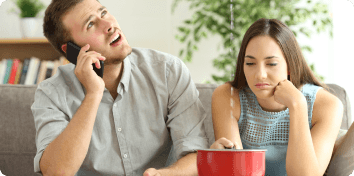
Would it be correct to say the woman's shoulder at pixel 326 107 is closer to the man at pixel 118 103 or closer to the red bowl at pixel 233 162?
the man at pixel 118 103

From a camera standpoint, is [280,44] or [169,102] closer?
[280,44]

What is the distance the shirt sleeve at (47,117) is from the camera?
1.08m

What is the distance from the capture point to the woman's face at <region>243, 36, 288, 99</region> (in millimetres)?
1049

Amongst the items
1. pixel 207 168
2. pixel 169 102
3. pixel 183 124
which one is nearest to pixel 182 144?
pixel 183 124

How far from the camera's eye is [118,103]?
1.21m

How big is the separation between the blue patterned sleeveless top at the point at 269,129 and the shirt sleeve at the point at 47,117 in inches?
26.5

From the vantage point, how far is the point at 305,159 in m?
0.97

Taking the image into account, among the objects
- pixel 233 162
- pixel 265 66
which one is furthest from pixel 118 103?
pixel 233 162

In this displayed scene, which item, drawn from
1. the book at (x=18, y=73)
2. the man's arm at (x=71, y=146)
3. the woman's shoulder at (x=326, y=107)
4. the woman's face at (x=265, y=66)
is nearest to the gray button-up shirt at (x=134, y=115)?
the man's arm at (x=71, y=146)

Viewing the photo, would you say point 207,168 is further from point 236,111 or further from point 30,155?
point 30,155

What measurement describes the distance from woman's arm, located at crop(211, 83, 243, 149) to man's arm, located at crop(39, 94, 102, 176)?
1.43 ft

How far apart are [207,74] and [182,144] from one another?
2.03 metres

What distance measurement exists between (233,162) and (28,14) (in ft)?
9.22

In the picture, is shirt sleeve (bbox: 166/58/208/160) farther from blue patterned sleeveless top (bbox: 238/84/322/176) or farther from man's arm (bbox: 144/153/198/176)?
blue patterned sleeveless top (bbox: 238/84/322/176)
